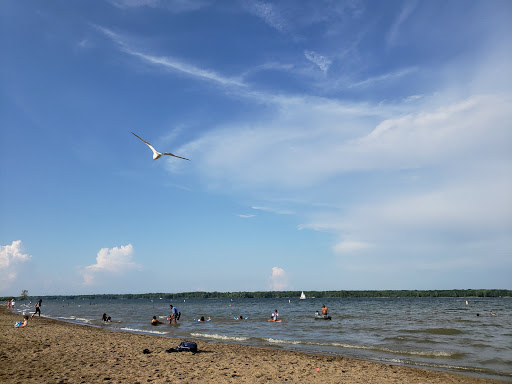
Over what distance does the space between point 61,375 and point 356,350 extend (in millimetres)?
15687

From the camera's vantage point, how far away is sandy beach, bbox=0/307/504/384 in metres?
12.2

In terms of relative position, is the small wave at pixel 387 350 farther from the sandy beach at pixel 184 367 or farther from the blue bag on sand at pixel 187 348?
the blue bag on sand at pixel 187 348

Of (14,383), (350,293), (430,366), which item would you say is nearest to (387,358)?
(430,366)

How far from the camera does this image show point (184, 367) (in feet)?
46.3

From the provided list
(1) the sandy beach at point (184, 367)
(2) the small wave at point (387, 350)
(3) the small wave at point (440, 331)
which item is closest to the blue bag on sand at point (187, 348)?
(1) the sandy beach at point (184, 367)

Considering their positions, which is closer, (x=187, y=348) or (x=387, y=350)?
(x=187, y=348)

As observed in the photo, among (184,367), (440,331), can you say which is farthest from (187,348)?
(440,331)

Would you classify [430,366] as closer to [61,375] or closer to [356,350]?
[356,350]

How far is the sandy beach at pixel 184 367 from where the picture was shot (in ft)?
39.9

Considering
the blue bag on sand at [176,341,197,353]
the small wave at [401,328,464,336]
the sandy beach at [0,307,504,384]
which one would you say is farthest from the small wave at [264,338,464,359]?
the small wave at [401,328,464,336]

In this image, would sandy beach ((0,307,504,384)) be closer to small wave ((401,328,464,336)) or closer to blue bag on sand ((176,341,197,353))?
blue bag on sand ((176,341,197,353))

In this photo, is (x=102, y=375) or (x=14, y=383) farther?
(x=102, y=375)

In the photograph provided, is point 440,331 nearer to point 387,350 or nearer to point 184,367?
point 387,350

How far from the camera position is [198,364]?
14.8 m
